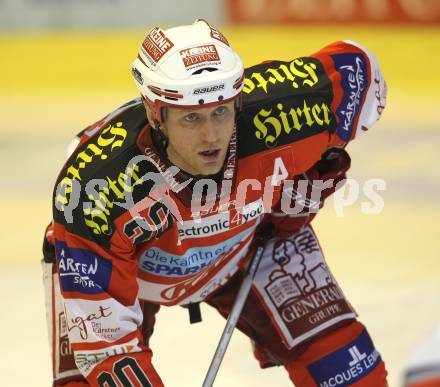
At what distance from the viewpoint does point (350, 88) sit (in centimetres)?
394

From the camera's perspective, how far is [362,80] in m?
4.01

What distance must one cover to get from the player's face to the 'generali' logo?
14 cm

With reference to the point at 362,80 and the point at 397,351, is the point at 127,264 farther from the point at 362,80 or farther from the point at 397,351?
Answer: the point at 397,351

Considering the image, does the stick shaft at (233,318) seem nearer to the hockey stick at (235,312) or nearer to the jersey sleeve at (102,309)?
the hockey stick at (235,312)

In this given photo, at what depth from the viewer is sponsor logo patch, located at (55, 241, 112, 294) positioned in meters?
3.40

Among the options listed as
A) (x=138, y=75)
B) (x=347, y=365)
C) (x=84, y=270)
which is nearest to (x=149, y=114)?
(x=138, y=75)

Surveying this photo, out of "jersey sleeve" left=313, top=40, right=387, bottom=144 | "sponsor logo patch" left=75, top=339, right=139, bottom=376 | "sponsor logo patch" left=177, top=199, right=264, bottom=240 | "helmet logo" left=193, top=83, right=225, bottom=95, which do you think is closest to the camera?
"helmet logo" left=193, top=83, right=225, bottom=95

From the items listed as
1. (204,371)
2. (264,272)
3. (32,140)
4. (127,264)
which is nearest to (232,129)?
(127,264)

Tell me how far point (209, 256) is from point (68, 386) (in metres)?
0.61

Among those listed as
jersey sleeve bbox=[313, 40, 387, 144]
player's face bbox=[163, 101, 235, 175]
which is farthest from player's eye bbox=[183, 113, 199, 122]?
jersey sleeve bbox=[313, 40, 387, 144]

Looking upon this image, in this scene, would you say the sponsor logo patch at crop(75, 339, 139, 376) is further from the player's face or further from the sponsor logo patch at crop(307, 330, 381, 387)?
the sponsor logo patch at crop(307, 330, 381, 387)

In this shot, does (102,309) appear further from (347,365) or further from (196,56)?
(347,365)

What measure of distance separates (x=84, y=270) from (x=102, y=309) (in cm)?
13

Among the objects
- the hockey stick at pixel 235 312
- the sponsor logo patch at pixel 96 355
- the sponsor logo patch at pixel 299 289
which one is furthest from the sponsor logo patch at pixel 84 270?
the sponsor logo patch at pixel 299 289
